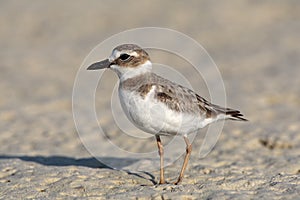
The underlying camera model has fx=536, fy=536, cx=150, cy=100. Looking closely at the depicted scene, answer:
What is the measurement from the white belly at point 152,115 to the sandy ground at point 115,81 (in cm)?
72

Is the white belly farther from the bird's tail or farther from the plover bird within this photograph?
the bird's tail

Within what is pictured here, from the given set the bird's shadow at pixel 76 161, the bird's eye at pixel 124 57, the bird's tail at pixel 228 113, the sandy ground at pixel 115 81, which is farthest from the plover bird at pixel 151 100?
the bird's shadow at pixel 76 161

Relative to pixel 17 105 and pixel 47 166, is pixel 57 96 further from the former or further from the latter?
pixel 47 166

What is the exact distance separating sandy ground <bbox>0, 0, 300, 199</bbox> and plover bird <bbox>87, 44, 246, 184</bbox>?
0.75 m

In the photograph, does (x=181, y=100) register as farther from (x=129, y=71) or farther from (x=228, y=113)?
(x=228, y=113)

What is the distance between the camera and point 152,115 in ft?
20.5

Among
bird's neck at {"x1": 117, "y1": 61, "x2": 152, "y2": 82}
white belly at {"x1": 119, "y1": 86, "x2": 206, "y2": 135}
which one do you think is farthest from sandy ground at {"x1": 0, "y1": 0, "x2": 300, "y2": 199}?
bird's neck at {"x1": 117, "y1": 61, "x2": 152, "y2": 82}

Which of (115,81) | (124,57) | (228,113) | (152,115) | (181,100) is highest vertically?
(115,81)

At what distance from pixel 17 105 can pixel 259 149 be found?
5502 millimetres

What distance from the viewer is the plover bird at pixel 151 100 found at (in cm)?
626

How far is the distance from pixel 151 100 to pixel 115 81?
7585 millimetres

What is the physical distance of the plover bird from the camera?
20.5 ft

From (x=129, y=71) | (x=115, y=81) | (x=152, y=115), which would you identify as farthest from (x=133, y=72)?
(x=115, y=81)

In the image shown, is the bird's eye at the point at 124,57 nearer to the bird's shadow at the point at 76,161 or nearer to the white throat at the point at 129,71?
the white throat at the point at 129,71
